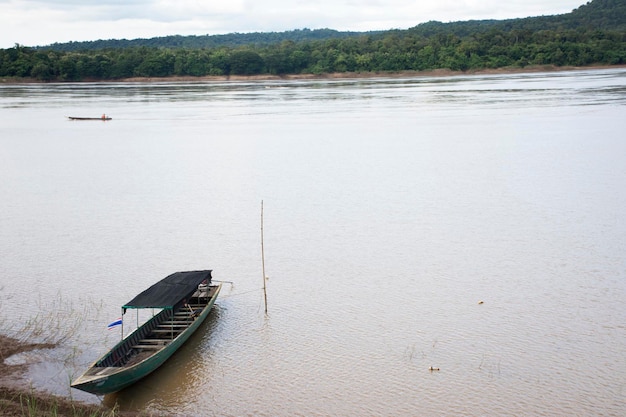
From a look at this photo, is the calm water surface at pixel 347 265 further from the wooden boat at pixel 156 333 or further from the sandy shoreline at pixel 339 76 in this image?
the sandy shoreline at pixel 339 76

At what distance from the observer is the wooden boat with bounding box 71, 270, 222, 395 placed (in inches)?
430

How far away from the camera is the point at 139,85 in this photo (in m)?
114

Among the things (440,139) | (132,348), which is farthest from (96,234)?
(440,139)

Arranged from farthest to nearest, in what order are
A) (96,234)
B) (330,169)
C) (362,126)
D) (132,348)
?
1. (362,126)
2. (330,169)
3. (96,234)
4. (132,348)

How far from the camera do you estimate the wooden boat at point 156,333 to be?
10914 millimetres

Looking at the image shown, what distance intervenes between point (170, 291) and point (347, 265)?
5.45 metres

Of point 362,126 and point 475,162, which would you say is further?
point 362,126

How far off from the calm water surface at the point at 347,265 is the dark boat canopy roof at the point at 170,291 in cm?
90

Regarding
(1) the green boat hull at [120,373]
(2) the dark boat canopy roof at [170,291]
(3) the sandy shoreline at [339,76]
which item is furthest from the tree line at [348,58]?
(1) the green boat hull at [120,373]

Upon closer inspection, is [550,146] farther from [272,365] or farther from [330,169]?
[272,365]

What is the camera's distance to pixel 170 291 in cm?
1350

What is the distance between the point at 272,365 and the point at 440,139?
27.5 metres

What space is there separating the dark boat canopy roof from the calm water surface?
2.96ft

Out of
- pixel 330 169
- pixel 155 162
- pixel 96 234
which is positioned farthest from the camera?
pixel 155 162
